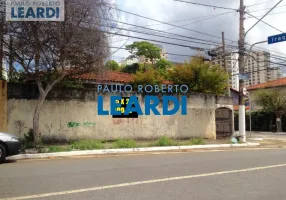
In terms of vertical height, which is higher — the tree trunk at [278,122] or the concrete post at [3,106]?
the concrete post at [3,106]

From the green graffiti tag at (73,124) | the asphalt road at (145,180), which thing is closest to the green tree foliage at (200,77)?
the green graffiti tag at (73,124)

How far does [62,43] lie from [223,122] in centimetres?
1383

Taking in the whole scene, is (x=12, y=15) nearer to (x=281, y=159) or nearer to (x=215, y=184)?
(x=215, y=184)

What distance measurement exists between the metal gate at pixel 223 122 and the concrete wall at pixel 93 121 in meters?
0.77

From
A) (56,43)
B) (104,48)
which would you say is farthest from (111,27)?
(56,43)

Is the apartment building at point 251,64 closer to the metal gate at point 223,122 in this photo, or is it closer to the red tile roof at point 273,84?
the metal gate at point 223,122

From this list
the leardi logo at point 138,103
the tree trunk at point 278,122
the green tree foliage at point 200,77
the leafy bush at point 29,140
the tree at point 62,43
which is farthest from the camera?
the tree trunk at point 278,122

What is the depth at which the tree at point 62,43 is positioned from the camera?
13703mm

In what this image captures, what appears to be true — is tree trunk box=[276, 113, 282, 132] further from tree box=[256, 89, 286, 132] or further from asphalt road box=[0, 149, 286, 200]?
asphalt road box=[0, 149, 286, 200]

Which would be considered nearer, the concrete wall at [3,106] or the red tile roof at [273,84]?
the concrete wall at [3,106]

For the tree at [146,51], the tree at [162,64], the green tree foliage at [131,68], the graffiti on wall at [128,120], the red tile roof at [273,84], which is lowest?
the graffiti on wall at [128,120]

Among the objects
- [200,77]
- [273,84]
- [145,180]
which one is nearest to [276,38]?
[200,77]

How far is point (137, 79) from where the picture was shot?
22406 millimetres

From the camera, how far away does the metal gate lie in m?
23.6
